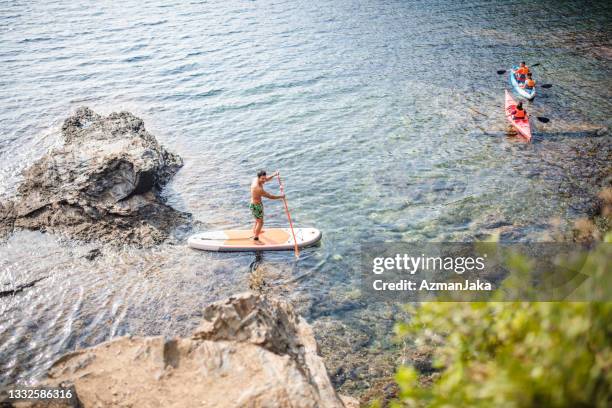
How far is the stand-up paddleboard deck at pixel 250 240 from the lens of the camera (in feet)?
48.9

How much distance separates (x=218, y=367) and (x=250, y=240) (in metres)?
7.68

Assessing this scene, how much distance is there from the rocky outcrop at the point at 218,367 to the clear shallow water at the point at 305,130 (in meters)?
2.65

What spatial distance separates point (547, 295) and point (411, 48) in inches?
1223

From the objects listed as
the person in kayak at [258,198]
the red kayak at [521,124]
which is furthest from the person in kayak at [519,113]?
the person in kayak at [258,198]

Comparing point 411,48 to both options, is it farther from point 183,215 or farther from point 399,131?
point 183,215

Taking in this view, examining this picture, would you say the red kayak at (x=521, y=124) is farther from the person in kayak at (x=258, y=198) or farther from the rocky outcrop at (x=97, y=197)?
the rocky outcrop at (x=97, y=197)

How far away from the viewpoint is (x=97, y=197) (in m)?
16.3

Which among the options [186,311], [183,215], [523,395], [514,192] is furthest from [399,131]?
[523,395]

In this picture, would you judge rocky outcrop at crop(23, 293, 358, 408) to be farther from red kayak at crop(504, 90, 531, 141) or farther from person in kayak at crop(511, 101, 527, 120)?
person in kayak at crop(511, 101, 527, 120)

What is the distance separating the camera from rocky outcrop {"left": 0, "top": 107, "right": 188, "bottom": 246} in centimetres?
1546

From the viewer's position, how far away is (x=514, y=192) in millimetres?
16859

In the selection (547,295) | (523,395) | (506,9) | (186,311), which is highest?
(506,9)

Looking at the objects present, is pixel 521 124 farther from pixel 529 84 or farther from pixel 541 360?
pixel 541 360

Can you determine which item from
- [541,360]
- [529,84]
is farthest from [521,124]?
[541,360]
